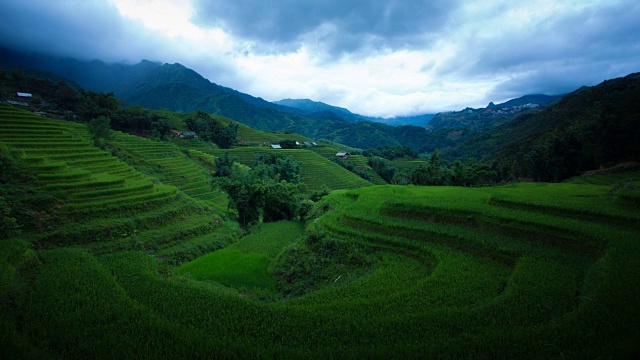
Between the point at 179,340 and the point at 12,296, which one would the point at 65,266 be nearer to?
the point at 12,296

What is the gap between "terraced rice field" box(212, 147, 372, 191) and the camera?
5138 cm

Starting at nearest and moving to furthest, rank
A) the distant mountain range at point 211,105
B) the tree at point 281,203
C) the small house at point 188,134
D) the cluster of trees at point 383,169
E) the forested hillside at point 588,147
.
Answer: the tree at point 281,203
the forested hillside at point 588,147
the small house at point 188,134
the cluster of trees at point 383,169
the distant mountain range at point 211,105

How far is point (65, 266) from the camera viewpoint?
31.1 feet

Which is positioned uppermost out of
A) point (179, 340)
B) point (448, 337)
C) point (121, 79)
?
point (121, 79)

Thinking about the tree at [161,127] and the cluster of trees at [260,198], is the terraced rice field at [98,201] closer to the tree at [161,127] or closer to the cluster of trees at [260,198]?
the cluster of trees at [260,198]

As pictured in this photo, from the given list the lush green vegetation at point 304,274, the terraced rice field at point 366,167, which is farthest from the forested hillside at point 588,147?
the terraced rice field at point 366,167

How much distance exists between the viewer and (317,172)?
54.9 m

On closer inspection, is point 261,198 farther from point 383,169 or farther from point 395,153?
point 395,153

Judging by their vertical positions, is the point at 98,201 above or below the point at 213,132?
below

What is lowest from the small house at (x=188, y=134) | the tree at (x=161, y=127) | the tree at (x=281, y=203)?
the tree at (x=281, y=203)

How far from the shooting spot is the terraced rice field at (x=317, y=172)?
51.4 metres

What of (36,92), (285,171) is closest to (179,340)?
(285,171)

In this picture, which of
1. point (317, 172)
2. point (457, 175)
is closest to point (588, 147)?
point (457, 175)

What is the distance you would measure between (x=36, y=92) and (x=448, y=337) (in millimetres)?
72097
